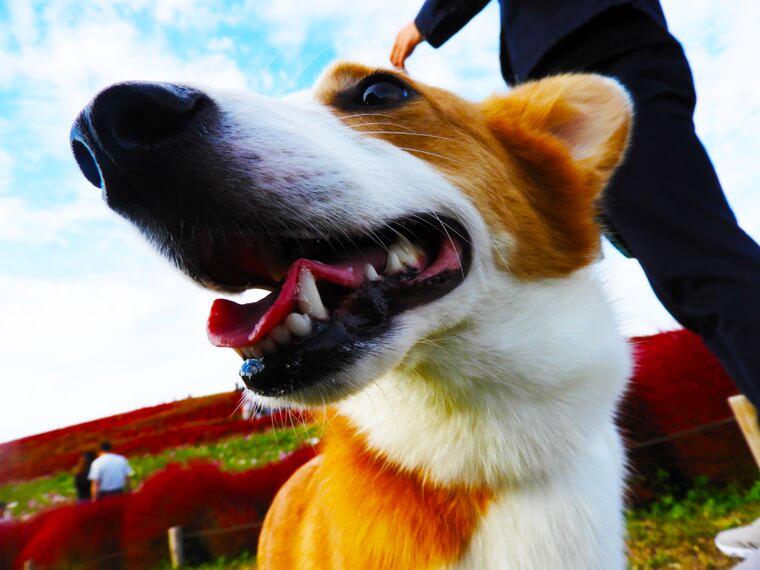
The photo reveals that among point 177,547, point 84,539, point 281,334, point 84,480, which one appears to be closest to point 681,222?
point 281,334

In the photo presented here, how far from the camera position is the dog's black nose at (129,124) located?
1.05 m

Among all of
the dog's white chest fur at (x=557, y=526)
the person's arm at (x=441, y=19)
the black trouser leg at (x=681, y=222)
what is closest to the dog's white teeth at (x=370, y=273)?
the dog's white chest fur at (x=557, y=526)

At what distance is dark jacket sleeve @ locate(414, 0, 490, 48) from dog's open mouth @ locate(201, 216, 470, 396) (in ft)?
3.96

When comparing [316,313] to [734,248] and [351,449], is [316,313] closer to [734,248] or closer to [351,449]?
[351,449]

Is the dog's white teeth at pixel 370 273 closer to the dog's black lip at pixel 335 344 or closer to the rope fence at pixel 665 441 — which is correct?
the dog's black lip at pixel 335 344

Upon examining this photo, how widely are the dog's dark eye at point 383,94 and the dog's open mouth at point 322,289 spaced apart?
42 cm

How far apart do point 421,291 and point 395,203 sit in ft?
0.77

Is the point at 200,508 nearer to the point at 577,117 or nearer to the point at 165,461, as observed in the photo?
the point at 165,461

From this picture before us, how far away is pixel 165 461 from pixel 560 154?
877 cm

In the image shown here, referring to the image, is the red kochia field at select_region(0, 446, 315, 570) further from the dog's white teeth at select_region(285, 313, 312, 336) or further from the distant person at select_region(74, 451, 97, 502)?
the dog's white teeth at select_region(285, 313, 312, 336)

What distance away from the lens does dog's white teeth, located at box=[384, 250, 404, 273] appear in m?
1.41

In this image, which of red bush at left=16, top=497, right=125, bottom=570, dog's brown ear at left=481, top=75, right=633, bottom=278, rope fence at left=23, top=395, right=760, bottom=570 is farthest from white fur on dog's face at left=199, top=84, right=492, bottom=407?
red bush at left=16, top=497, right=125, bottom=570

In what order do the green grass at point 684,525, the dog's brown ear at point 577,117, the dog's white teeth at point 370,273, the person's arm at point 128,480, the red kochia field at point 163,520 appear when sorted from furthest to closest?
1. the person's arm at point 128,480
2. the red kochia field at point 163,520
3. the green grass at point 684,525
4. the dog's brown ear at point 577,117
5. the dog's white teeth at point 370,273

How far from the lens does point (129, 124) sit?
1.08m
